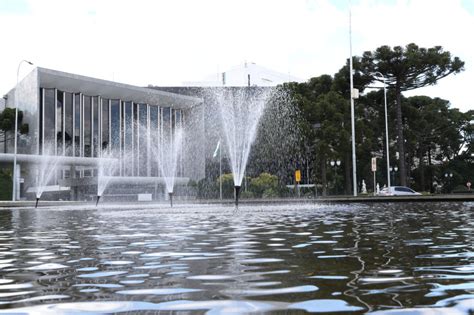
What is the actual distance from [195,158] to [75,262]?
6988cm

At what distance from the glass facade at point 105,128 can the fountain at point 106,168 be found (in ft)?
2.03

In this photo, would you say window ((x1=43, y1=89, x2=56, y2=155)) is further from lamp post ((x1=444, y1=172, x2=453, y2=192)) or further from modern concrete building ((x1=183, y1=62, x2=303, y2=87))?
lamp post ((x1=444, y1=172, x2=453, y2=192))

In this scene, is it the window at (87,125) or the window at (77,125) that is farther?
the window at (87,125)

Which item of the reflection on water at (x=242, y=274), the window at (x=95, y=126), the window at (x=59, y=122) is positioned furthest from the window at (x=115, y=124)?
the reflection on water at (x=242, y=274)

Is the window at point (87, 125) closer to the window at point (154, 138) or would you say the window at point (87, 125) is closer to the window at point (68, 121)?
the window at point (68, 121)

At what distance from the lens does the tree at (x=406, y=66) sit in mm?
45594

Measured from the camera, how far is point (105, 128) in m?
65.1

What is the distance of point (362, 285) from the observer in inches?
176

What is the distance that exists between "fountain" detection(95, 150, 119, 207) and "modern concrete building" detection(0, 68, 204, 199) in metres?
0.48

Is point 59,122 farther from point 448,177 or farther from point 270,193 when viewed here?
point 448,177

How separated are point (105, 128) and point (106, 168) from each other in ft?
16.0

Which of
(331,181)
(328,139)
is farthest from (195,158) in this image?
(328,139)

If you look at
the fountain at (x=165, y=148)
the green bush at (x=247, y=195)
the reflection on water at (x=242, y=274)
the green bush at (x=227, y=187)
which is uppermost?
the fountain at (x=165, y=148)

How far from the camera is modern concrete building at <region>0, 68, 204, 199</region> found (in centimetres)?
5781
